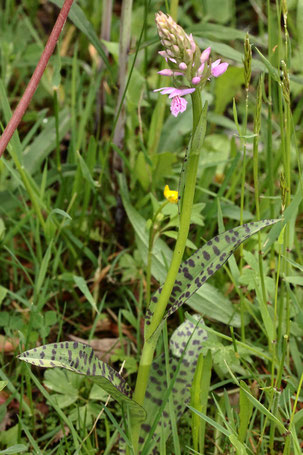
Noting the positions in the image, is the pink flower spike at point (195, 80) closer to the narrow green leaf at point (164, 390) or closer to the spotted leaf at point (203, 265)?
the spotted leaf at point (203, 265)

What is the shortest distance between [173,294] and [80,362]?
0.25 meters

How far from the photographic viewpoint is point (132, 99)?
2.11 m

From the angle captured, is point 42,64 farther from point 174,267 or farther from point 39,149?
point 39,149

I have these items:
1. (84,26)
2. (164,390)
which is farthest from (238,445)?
(84,26)

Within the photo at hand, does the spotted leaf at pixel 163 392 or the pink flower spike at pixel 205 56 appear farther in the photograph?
the spotted leaf at pixel 163 392

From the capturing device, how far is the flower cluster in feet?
3.17

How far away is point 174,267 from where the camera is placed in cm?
118

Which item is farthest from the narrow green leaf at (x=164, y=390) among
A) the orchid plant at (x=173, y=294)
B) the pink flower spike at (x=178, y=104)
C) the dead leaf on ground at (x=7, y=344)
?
the pink flower spike at (x=178, y=104)

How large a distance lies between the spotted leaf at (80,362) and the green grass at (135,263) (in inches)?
5.2

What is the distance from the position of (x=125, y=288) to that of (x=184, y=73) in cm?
100

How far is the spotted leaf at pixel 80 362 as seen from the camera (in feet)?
3.74

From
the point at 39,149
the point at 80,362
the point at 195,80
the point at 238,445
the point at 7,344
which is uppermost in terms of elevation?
the point at 195,80

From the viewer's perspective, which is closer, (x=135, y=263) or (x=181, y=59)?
(x=181, y=59)

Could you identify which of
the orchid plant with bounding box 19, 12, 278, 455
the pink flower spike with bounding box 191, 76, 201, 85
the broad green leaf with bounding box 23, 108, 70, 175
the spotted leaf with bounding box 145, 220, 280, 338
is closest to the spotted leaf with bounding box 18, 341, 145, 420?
the orchid plant with bounding box 19, 12, 278, 455
